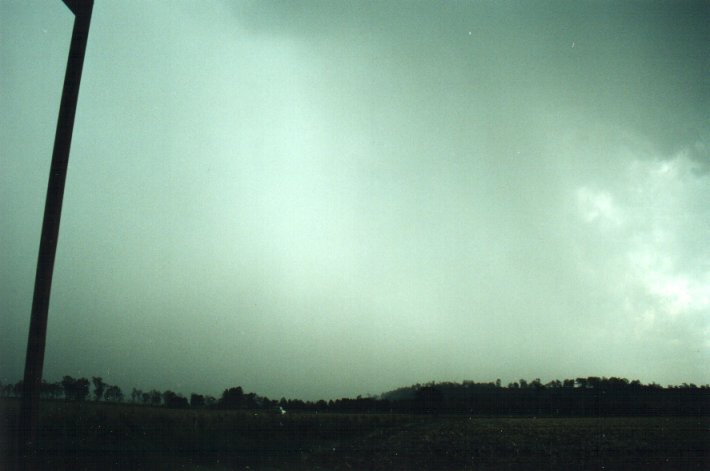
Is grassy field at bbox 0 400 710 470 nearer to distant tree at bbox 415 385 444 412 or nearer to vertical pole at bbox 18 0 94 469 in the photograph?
vertical pole at bbox 18 0 94 469

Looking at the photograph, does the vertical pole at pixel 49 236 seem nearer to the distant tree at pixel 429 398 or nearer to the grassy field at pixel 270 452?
the grassy field at pixel 270 452

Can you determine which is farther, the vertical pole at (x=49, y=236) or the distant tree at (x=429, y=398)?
the distant tree at (x=429, y=398)

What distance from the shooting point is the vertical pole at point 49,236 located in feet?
11.8

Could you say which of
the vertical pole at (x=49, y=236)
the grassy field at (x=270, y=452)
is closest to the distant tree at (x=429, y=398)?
the grassy field at (x=270, y=452)

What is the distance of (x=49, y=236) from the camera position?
12.3 feet

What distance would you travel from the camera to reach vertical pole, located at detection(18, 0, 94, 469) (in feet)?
11.8

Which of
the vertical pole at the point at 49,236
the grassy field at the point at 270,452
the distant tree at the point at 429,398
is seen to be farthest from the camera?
the distant tree at the point at 429,398

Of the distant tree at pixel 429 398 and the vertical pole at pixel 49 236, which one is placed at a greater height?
the vertical pole at pixel 49 236

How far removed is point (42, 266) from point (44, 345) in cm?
69

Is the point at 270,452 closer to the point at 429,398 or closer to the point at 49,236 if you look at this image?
the point at 49,236

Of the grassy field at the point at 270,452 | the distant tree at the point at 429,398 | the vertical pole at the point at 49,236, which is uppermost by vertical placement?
the vertical pole at the point at 49,236

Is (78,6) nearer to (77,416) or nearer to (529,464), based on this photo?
(77,416)

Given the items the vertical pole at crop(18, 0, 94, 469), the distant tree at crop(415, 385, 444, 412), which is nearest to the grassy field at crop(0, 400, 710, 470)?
the vertical pole at crop(18, 0, 94, 469)

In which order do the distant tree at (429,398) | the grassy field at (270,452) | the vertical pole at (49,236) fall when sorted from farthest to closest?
the distant tree at (429,398) < the grassy field at (270,452) < the vertical pole at (49,236)
